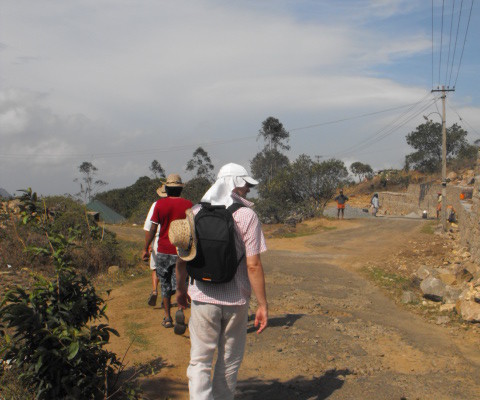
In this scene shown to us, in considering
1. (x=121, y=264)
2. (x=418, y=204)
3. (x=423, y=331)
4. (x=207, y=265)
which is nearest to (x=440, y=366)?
(x=423, y=331)

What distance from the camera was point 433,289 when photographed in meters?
7.73

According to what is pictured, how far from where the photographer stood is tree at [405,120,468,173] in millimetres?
45500

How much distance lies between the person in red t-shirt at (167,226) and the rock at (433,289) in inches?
173

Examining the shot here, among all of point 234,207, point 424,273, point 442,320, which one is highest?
point 234,207

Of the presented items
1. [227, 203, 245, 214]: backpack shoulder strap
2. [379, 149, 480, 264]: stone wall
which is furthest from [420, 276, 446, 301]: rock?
[227, 203, 245, 214]: backpack shoulder strap

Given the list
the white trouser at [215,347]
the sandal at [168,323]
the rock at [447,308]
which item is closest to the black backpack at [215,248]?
the white trouser at [215,347]

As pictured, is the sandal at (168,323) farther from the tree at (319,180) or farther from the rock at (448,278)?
the tree at (319,180)

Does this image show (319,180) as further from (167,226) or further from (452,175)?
(167,226)

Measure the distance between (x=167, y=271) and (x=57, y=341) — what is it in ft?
8.07

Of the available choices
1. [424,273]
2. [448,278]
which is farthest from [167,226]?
[448,278]

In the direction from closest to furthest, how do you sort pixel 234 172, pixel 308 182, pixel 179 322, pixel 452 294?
pixel 234 172
pixel 179 322
pixel 452 294
pixel 308 182

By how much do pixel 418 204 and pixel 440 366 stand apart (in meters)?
31.0

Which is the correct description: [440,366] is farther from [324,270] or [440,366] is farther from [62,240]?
[324,270]

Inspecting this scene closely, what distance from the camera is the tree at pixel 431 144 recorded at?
45500 mm
